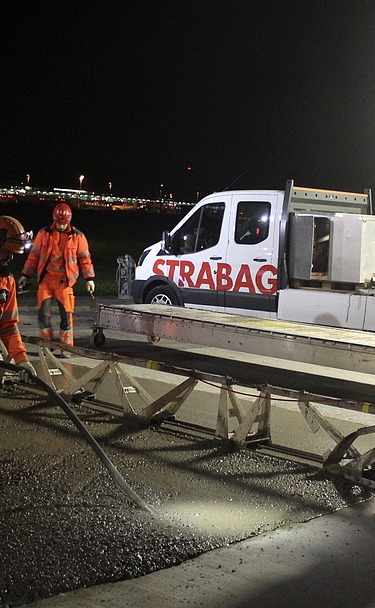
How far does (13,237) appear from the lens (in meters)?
6.75

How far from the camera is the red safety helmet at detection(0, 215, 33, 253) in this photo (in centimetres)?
671

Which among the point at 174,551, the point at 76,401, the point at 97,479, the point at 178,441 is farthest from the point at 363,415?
the point at 174,551

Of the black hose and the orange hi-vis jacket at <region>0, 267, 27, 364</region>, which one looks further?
the orange hi-vis jacket at <region>0, 267, 27, 364</region>

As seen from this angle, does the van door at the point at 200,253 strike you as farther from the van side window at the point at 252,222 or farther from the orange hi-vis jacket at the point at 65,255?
→ the orange hi-vis jacket at the point at 65,255

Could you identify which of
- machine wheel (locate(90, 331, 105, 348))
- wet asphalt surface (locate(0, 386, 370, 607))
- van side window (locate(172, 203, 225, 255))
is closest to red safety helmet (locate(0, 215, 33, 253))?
wet asphalt surface (locate(0, 386, 370, 607))

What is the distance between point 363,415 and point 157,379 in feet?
8.30

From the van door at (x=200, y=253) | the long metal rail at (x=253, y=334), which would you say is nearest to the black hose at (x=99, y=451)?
the long metal rail at (x=253, y=334)

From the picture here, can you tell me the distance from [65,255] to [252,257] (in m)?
2.79

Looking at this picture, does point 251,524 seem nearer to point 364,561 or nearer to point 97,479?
point 364,561

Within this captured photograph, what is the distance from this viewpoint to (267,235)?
11.9 metres

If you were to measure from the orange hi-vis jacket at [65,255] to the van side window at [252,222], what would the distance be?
8.12 feet

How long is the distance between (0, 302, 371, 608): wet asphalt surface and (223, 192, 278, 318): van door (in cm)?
462

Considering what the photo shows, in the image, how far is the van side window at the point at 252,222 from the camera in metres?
12.0

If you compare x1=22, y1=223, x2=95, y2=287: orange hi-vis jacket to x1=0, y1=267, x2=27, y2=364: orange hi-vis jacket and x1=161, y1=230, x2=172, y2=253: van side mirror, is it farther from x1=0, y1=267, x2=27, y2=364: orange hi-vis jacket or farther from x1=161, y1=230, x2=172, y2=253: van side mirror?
x1=0, y1=267, x2=27, y2=364: orange hi-vis jacket
